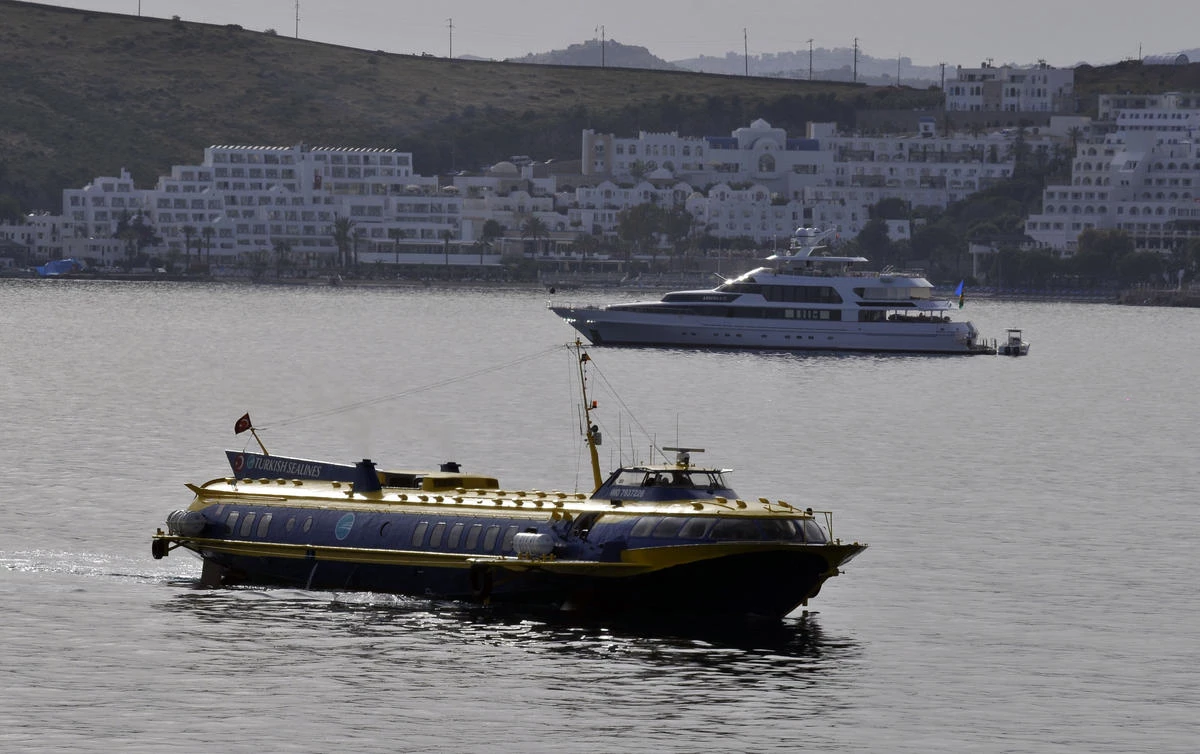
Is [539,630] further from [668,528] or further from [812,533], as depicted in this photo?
[812,533]

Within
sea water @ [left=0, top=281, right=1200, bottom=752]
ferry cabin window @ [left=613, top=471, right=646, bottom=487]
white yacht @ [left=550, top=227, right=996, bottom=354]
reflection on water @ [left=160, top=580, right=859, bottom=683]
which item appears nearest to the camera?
sea water @ [left=0, top=281, right=1200, bottom=752]

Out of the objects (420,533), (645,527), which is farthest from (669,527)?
(420,533)

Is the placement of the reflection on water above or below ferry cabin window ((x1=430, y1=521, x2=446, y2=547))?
below

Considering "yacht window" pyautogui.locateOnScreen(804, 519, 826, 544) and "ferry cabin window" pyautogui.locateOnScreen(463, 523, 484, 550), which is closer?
"yacht window" pyautogui.locateOnScreen(804, 519, 826, 544)

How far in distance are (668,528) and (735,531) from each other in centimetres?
165

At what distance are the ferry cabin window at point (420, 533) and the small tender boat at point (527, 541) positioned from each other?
0.09 feet

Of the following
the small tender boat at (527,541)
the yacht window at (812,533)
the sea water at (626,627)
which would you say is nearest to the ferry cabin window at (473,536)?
the small tender boat at (527,541)

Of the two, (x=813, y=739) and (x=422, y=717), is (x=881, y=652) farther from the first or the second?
(x=422, y=717)

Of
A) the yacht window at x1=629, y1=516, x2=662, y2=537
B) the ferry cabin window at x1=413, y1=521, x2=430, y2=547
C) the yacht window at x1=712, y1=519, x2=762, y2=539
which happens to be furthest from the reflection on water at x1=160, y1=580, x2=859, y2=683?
the yacht window at x1=712, y1=519, x2=762, y2=539

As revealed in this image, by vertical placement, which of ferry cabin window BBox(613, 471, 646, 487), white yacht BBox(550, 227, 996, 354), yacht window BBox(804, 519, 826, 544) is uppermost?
ferry cabin window BBox(613, 471, 646, 487)

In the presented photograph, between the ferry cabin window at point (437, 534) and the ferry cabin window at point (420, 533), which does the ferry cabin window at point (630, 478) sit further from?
the ferry cabin window at point (420, 533)

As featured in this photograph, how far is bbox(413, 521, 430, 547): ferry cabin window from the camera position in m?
59.8

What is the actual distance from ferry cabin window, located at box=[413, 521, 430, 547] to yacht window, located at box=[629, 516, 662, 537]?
661cm

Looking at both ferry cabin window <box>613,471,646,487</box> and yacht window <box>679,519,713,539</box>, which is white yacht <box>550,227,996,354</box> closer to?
ferry cabin window <box>613,471,646,487</box>
